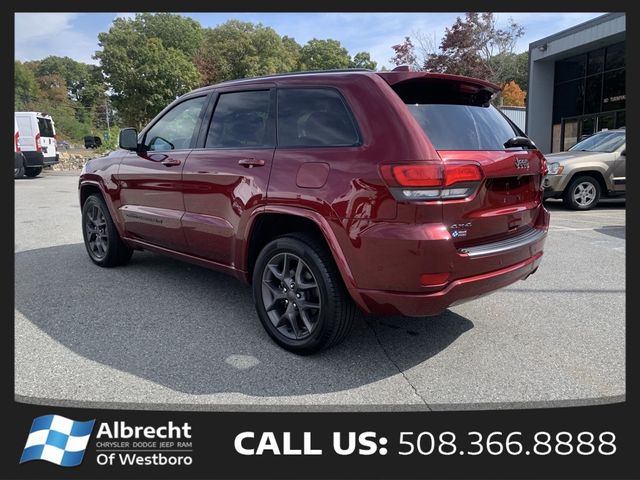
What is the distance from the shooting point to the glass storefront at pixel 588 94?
17.5m

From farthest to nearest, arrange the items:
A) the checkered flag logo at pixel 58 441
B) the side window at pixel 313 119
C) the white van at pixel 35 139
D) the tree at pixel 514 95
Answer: the tree at pixel 514 95
the white van at pixel 35 139
the side window at pixel 313 119
the checkered flag logo at pixel 58 441

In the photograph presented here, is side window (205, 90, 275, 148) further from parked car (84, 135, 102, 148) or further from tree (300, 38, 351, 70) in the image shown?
tree (300, 38, 351, 70)

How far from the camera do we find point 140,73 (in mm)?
34906

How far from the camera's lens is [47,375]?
3.04 meters

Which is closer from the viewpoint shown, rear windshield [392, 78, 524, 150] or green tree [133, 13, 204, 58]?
rear windshield [392, 78, 524, 150]

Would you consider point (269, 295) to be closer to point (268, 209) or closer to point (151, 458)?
point (268, 209)

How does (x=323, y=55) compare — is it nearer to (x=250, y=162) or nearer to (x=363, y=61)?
(x=363, y=61)

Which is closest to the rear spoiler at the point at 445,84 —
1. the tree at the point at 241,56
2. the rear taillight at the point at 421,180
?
the rear taillight at the point at 421,180

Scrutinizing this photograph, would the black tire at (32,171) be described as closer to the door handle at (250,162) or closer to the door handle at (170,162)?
the door handle at (170,162)

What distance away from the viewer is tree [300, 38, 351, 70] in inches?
2438

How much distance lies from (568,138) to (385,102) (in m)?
20.1

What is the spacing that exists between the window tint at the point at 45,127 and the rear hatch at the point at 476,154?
61.1 ft

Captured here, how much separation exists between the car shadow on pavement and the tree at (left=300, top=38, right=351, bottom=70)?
197 feet

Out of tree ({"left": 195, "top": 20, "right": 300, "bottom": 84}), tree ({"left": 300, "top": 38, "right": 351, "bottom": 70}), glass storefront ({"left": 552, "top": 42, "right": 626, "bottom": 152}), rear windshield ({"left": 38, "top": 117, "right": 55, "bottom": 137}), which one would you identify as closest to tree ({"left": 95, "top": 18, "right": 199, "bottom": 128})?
tree ({"left": 195, "top": 20, "right": 300, "bottom": 84})
